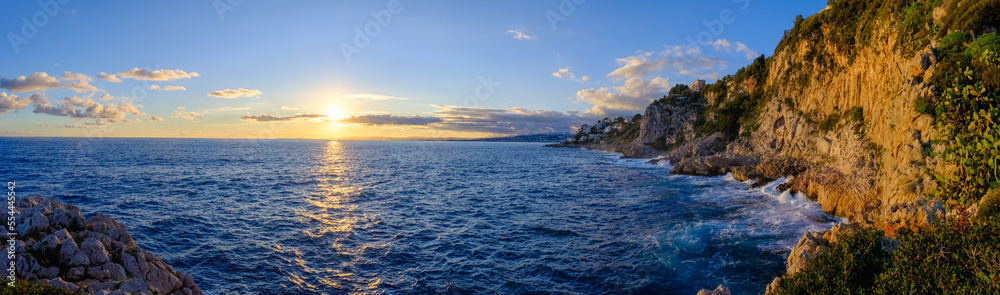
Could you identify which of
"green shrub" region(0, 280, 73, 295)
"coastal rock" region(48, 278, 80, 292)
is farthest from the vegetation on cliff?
"coastal rock" region(48, 278, 80, 292)

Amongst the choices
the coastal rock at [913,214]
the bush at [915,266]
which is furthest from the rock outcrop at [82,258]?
the coastal rock at [913,214]

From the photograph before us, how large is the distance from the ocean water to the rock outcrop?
3.40 m

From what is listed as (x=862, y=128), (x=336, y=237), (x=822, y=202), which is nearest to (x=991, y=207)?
(x=822, y=202)

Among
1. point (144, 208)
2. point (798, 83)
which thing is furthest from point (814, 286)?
point (798, 83)

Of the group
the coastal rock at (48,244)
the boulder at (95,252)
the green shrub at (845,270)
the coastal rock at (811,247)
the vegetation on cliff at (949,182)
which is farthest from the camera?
the coastal rock at (811,247)

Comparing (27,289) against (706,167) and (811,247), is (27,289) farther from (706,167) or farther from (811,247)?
(706,167)

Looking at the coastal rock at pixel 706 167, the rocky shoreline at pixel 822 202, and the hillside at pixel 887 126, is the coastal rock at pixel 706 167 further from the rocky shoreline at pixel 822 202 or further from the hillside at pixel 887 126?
the hillside at pixel 887 126

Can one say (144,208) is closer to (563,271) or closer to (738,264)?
(563,271)

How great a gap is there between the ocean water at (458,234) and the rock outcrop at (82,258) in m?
3.40

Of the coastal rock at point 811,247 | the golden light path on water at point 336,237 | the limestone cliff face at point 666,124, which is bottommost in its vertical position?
the golden light path on water at point 336,237

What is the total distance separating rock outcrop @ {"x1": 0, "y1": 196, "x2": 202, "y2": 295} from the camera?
1208 cm

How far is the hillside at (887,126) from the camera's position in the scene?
18.2 m

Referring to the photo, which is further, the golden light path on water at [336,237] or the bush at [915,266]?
the golden light path on water at [336,237]

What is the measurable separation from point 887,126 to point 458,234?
30.4 m
